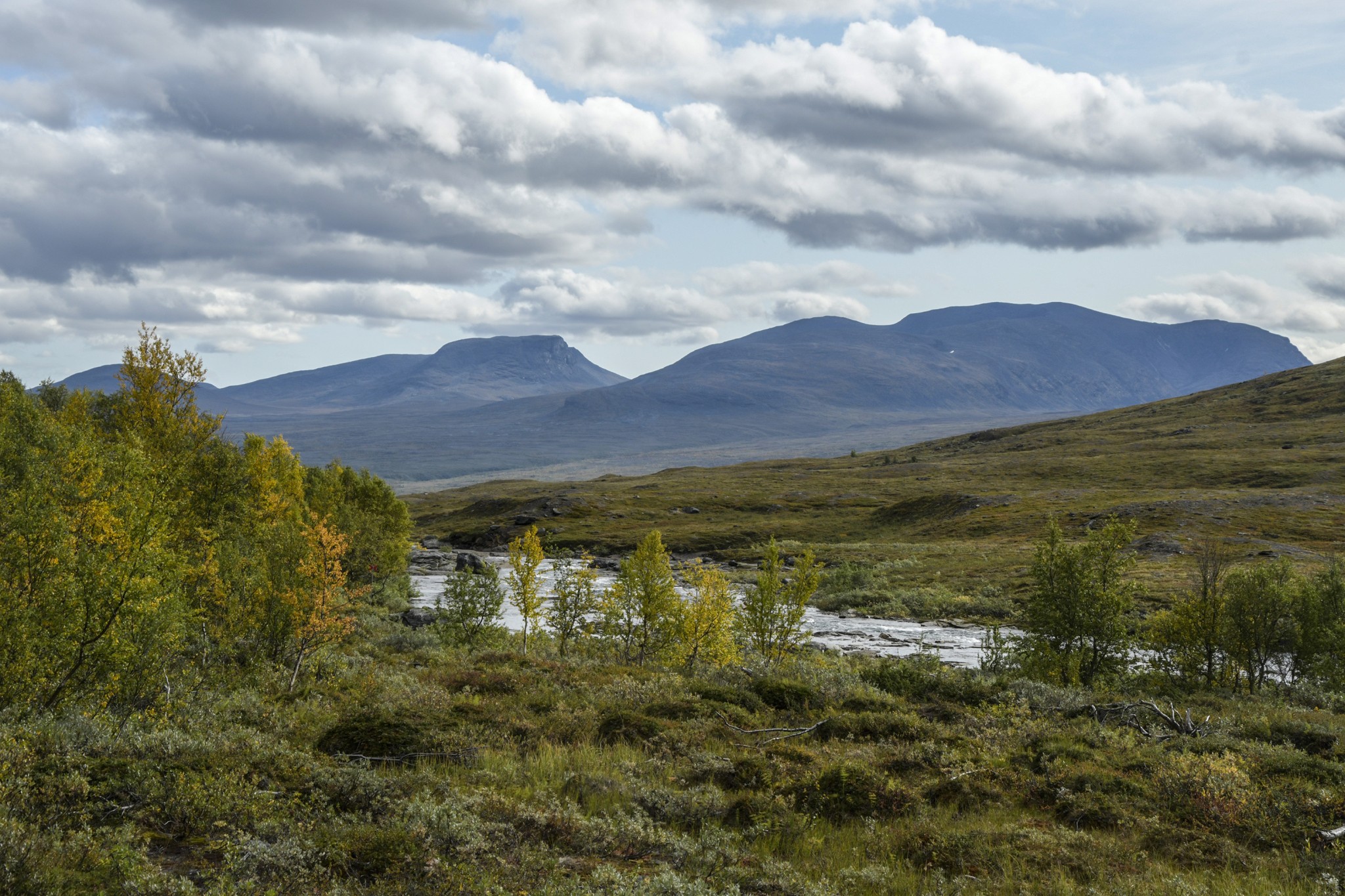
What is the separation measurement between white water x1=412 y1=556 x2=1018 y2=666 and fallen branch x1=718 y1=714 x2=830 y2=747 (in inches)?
732

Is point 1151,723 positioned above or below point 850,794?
below

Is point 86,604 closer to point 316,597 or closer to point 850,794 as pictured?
point 316,597

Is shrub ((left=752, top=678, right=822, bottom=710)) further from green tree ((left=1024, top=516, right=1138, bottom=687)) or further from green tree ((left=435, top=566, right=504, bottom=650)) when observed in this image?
green tree ((left=435, top=566, right=504, bottom=650))

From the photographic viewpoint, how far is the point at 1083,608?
24672mm

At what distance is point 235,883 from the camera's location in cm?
820

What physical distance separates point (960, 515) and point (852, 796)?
9393 centimetres

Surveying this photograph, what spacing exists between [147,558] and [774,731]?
13.4m

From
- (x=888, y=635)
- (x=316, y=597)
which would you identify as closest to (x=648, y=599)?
(x=316, y=597)

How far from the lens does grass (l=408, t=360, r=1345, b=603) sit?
75062mm

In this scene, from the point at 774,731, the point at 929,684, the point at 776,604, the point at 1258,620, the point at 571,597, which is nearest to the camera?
the point at 774,731

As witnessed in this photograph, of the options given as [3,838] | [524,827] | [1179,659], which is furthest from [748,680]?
[3,838]

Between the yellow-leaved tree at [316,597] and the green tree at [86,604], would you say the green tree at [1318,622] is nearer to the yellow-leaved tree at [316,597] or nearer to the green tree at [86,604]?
the yellow-leaved tree at [316,597]

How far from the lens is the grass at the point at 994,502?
7506cm

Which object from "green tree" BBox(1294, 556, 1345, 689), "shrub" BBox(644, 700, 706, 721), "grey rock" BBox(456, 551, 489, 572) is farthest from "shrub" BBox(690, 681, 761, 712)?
"grey rock" BBox(456, 551, 489, 572)
